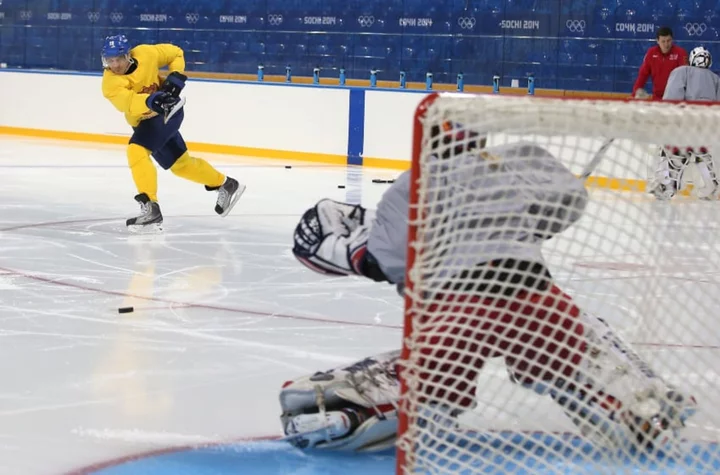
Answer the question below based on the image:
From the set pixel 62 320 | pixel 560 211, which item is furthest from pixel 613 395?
pixel 62 320

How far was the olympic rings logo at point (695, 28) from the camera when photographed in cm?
1119

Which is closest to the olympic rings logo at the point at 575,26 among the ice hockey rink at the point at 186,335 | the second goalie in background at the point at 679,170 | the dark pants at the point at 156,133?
the ice hockey rink at the point at 186,335

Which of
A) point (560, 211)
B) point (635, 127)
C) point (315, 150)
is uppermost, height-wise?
point (635, 127)

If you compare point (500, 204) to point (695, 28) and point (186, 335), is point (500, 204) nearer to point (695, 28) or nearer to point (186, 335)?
point (186, 335)

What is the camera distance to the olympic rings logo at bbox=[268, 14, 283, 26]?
545 inches

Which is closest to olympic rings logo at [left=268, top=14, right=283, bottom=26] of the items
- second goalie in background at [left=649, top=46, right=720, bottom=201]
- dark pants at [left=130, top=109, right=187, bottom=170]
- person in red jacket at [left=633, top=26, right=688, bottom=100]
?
person in red jacket at [left=633, top=26, right=688, bottom=100]

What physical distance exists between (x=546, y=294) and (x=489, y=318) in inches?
6.2

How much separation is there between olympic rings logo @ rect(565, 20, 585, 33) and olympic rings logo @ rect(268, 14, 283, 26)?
136 inches

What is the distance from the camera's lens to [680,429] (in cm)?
290

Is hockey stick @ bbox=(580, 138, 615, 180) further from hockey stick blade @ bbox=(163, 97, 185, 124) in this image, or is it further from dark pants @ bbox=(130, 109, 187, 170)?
dark pants @ bbox=(130, 109, 187, 170)

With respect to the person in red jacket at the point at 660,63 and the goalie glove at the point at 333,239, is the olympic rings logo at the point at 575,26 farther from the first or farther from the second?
the goalie glove at the point at 333,239

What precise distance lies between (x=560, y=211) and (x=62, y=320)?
2307mm

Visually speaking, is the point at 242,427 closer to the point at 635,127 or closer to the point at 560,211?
the point at 560,211

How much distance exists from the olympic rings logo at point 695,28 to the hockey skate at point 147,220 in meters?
6.08
